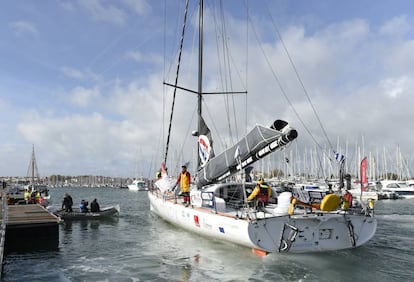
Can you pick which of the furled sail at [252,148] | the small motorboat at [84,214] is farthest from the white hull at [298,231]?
the small motorboat at [84,214]

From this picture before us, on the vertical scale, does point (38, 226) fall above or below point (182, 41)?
below

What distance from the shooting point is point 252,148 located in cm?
1205

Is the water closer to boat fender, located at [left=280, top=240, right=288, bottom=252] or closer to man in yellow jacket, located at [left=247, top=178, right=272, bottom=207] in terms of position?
boat fender, located at [left=280, top=240, right=288, bottom=252]

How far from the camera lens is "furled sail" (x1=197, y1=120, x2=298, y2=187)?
11.0 meters

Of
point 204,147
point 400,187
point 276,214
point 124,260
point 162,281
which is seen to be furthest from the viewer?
point 400,187

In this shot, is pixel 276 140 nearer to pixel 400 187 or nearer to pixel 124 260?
pixel 124 260

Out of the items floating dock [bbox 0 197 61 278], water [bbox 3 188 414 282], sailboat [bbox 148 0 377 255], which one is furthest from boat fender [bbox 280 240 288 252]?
floating dock [bbox 0 197 61 278]

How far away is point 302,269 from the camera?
A: 9.46m

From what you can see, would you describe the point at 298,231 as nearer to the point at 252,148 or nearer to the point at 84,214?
the point at 252,148

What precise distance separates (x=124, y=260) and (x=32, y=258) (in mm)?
3348

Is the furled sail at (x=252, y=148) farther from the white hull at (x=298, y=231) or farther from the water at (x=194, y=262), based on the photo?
the water at (x=194, y=262)

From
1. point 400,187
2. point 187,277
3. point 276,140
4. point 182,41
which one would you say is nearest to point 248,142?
point 276,140

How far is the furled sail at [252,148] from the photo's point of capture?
11.0 meters

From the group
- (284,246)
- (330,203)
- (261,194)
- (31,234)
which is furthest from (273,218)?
(31,234)
